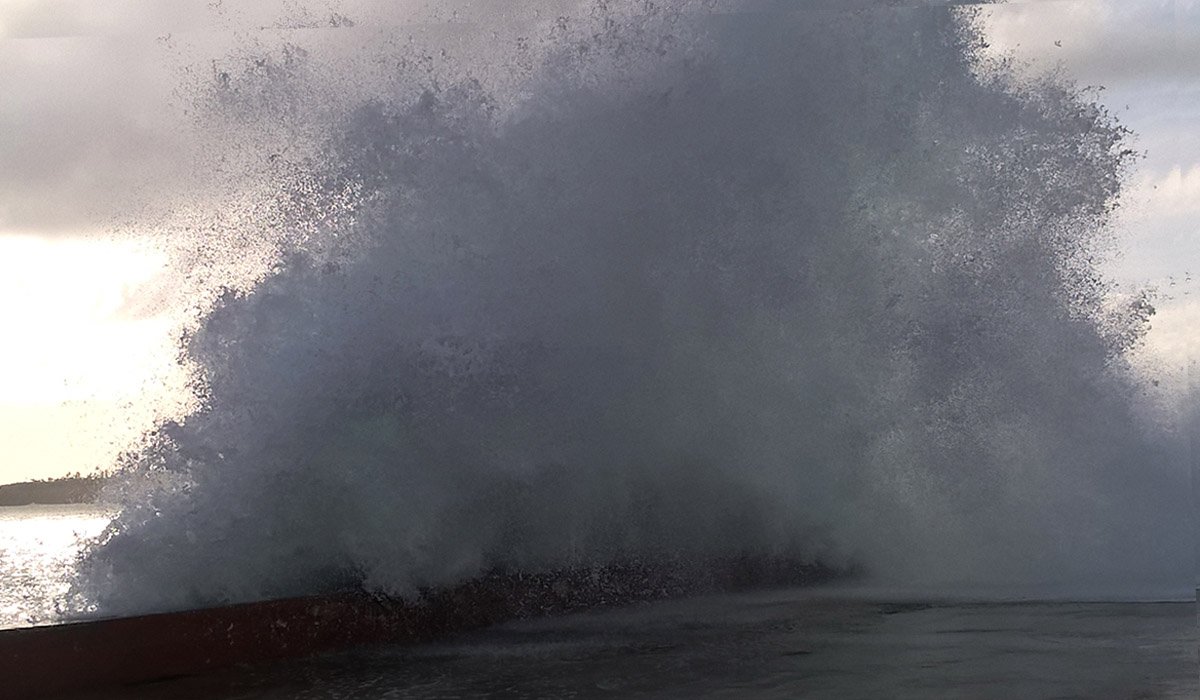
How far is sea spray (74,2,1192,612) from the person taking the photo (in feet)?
21.0

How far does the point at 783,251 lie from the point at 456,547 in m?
3.04

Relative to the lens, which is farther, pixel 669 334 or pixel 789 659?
pixel 669 334

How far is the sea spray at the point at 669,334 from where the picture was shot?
641cm

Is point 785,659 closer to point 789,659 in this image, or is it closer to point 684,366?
point 789,659

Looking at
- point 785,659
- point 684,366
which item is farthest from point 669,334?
point 785,659

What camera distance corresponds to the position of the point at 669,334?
7883 mm

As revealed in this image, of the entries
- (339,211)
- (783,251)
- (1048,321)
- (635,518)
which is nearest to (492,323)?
(339,211)

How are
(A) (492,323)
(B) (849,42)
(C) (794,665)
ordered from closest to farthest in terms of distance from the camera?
(C) (794,665) → (A) (492,323) → (B) (849,42)

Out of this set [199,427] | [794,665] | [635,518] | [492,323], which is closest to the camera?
[794,665]

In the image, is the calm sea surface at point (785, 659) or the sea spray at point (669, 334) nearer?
the calm sea surface at point (785, 659)

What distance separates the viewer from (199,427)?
633 cm

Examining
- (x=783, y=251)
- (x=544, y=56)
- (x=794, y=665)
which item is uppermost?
(x=544, y=56)

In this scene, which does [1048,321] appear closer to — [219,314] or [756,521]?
[756,521]

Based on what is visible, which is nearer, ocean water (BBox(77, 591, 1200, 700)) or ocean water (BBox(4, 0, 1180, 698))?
ocean water (BBox(77, 591, 1200, 700))
